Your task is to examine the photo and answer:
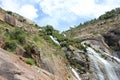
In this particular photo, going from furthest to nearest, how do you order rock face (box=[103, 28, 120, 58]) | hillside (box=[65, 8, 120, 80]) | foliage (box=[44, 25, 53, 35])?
rock face (box=[103, 28, 120, 58]) → foliage (box=[44, 25, 53, 35]) → hillside (box=[65, 8, 120, 80])

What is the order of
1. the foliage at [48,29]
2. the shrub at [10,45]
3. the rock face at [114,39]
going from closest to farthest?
the shrub at [10,45], the foliage at [48,29], the rock face at [114,39]

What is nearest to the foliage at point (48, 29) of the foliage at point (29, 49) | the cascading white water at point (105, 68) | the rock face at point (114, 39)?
the cascading white water at point (105, 68)

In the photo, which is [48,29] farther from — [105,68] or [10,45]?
[10,45]

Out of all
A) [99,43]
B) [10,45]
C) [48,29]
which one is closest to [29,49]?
[10,45]

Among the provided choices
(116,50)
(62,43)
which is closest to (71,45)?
(62,43)

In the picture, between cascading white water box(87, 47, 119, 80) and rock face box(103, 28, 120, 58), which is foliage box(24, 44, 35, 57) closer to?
cascading white water box(87, 47, 119, 80)

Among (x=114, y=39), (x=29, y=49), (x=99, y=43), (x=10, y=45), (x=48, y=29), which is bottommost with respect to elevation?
(x=10, y=45)

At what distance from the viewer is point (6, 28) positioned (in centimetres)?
3641

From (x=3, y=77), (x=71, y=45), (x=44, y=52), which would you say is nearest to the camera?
(x=3, y=77)

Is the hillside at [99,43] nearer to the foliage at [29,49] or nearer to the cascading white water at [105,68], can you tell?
the cascading white water at [105,68]

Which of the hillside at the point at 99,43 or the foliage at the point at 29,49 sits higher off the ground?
the hillside at the point at 99,43

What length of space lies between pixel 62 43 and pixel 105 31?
27280 millimetres

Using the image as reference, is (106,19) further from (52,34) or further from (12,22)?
(12,22)

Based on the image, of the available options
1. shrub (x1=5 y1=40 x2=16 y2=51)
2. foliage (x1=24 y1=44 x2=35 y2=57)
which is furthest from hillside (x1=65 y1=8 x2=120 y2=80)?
shrub (x1=5 y1=40 x2=16 y2=51)
